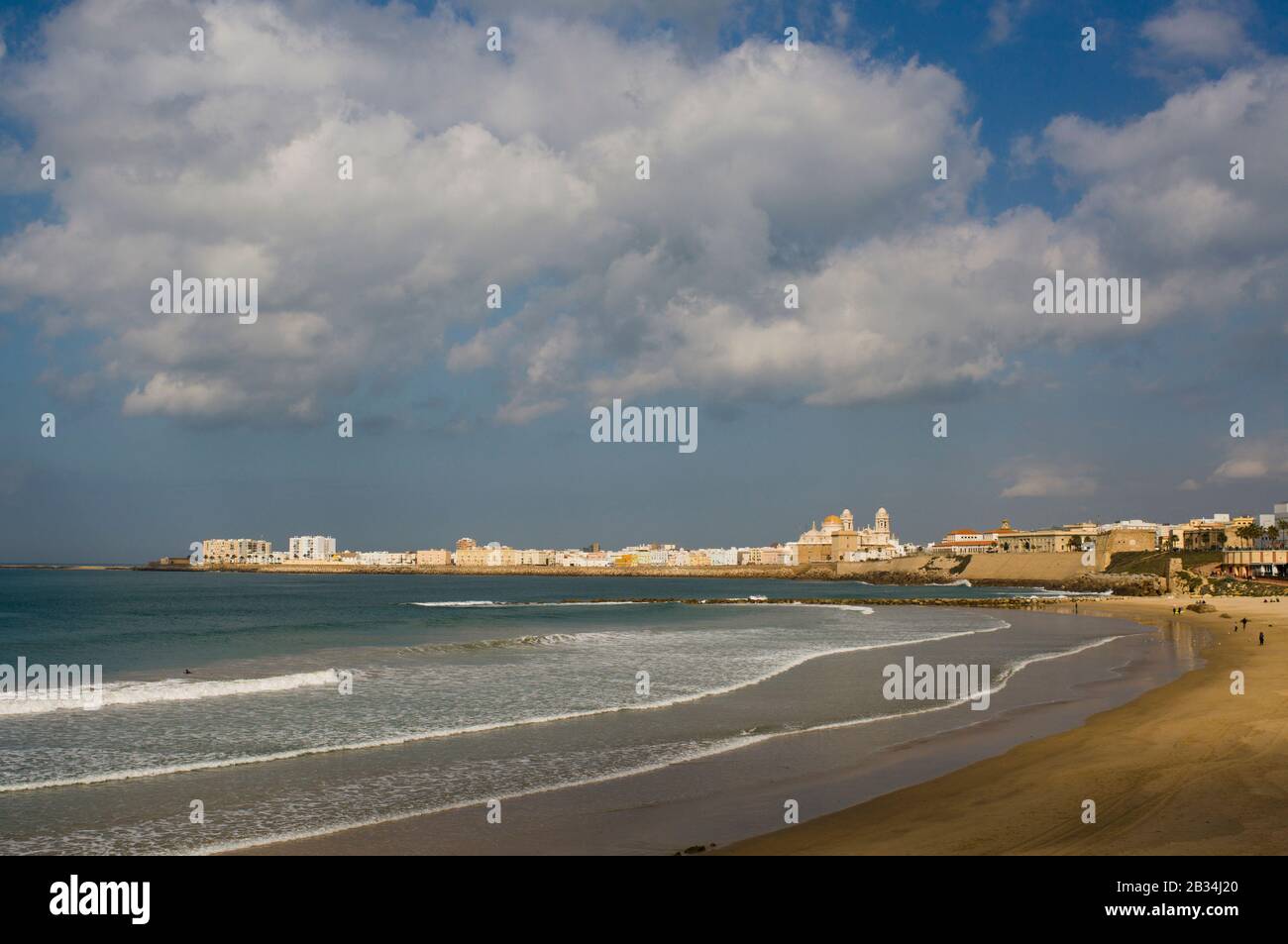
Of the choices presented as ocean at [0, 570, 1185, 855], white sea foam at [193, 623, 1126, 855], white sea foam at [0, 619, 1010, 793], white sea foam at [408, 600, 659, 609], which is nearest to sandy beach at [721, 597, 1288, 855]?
white sea foam at [193, 623, 1126, 855]

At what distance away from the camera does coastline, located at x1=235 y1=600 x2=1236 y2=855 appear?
355 inches

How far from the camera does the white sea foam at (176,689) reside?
59.7 feet

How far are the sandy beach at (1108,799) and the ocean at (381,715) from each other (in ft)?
12.2

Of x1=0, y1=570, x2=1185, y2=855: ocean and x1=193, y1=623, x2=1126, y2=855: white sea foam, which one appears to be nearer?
x1=193, y1=623, x2=1126, y2=855: white sea foam

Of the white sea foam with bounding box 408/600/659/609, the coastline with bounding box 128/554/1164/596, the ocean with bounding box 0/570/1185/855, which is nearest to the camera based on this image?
the ocean with bounding box 0/570/1185/855

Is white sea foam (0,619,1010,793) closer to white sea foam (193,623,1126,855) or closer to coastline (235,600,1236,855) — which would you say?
white sea foam (193,623,1126,855)

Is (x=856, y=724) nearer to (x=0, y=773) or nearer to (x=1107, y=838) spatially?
(x=1107, y=838)

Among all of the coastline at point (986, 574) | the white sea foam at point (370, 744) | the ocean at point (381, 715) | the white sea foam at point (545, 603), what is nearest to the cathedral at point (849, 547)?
the coastline at point (986, 574)

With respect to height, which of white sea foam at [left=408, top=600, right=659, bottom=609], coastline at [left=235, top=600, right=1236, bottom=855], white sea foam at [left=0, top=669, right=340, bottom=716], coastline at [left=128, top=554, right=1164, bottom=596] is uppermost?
coastline at [left=235, top=600, right=1236, bottom=855]

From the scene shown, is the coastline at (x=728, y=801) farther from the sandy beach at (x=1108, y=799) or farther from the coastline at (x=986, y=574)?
the coastline at (x=986, y=574)

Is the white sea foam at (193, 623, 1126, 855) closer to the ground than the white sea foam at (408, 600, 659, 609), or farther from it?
farther from it

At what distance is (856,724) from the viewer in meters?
16.4

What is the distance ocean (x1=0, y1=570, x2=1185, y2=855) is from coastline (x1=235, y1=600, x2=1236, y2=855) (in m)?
0.54
